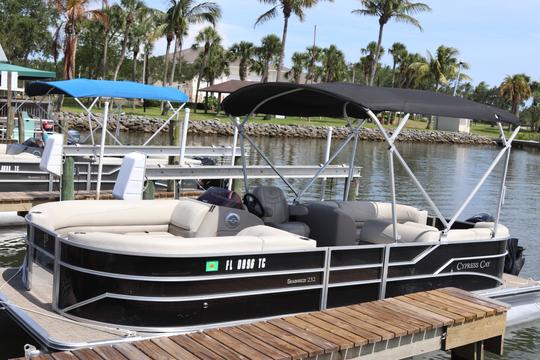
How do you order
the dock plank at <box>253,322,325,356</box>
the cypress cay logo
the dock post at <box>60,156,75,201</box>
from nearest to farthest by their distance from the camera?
1. the dock plank at <box>253,322,325,356</box>
2. the cypress cay logo
3. the dock post at <box>60,156,75,201</box>

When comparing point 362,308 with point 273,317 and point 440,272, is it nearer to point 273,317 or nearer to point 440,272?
point 273,317

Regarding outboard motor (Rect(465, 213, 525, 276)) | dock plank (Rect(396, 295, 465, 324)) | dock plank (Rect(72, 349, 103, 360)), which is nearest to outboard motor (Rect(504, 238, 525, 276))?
outboard motor (Rect(465, 213, 525, 276))

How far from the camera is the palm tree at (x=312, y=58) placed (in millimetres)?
71500

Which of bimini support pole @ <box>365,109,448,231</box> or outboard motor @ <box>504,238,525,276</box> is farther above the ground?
bimini support pole @ <box>365,109,448,231</box>

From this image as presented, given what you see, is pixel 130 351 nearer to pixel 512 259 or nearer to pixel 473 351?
pixel 473 351

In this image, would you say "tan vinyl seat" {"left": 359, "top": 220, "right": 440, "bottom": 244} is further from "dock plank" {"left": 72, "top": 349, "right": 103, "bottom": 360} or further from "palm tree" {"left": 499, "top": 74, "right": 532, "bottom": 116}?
"palm tree" {"left": 499, "top": 74, "right": 532, "bottom": 116}

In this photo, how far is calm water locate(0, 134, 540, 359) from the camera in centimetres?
871

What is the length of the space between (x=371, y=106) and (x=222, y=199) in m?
2.08

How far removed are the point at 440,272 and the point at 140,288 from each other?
3.75 metres

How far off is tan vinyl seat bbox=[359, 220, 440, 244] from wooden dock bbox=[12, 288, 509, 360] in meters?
0.65

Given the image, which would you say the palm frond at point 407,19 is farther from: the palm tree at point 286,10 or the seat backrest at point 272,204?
the seat backrest at point 272,204

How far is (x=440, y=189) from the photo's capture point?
77.6 ft

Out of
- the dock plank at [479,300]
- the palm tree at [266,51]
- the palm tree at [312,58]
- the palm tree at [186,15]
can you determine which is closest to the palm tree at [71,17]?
the palm tree at [186,15]

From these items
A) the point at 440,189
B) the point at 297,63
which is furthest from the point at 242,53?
the point at 440,189
